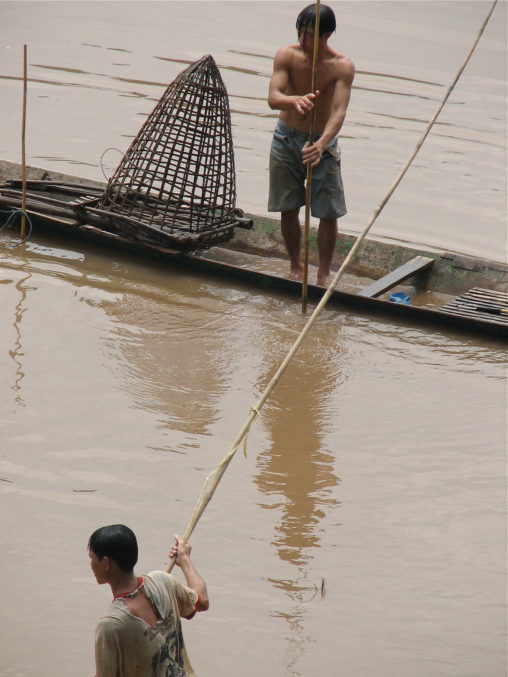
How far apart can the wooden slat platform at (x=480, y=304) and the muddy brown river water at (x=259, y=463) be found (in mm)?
154

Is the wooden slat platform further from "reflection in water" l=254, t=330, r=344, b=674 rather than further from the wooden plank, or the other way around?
"reflection in water" l=254, t=330, r=344, b=674

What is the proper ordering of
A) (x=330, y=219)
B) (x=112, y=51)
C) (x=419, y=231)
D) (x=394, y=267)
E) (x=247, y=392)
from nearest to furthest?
(x=247, y=392) < (x=330, y=219) < (x=394, y=267) < (x=419, y=231) < (x=112, y=51)

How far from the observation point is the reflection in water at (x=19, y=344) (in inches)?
172

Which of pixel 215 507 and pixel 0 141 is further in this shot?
pixel 0 141

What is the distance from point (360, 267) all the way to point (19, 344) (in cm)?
242

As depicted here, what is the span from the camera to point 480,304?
5543mm

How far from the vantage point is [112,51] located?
476 inches

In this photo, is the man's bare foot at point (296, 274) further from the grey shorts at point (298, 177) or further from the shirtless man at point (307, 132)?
the grey shorts at point (298, 177)

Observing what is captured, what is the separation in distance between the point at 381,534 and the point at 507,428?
1.16 m

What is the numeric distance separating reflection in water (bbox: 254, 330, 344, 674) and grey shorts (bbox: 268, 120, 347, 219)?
102 cm

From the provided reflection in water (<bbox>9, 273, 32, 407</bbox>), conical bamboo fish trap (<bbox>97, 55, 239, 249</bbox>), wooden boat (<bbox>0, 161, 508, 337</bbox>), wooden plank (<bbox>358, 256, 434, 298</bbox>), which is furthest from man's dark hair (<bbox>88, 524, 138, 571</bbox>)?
conical bamboo fish trap (<bbox>97, 55, 239, 249</bbox>)

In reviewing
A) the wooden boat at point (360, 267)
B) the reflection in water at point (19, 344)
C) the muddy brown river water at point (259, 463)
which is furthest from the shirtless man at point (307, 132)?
the reflection in water at point (19, 344)

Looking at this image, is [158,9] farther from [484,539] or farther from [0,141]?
[484,539]

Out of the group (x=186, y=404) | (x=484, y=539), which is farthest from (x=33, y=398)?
(x=484, y=539)
